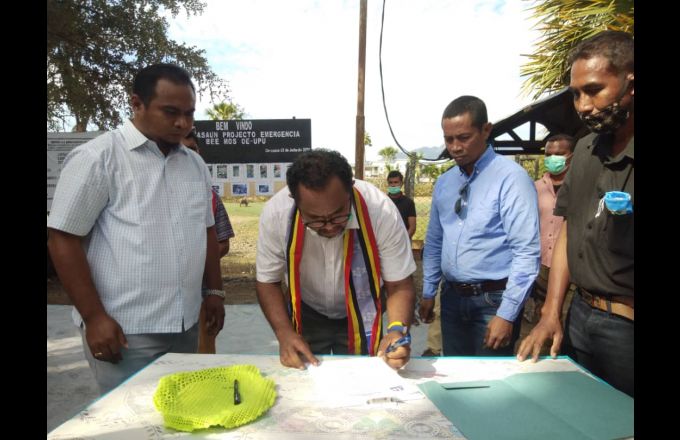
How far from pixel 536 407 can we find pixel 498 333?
77 centimetres

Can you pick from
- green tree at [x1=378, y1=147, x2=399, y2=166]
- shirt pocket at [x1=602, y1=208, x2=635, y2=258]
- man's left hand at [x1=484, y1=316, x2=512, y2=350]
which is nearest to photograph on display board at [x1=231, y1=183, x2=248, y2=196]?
man's left hand at [x1=484, y1=316, x2=512, y2=350]

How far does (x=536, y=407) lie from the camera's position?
133 centimetres

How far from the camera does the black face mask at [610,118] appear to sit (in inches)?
60.7

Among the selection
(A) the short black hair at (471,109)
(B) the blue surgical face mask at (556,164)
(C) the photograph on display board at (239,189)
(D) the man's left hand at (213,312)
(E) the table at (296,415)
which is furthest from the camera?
(C) the photograph on display board at (239,189)

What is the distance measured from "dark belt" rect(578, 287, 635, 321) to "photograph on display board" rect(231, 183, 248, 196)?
444cm

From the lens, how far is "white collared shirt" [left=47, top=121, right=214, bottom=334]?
1.74 meters

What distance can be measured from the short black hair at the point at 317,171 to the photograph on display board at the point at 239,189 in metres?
3.88

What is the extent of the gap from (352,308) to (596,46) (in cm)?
133

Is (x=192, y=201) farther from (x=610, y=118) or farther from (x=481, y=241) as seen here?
(x=610, y=118)

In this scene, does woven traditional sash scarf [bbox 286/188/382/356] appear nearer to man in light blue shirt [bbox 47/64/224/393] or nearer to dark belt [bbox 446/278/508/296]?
man in light blue shirt [bbox 47/64/224/393]

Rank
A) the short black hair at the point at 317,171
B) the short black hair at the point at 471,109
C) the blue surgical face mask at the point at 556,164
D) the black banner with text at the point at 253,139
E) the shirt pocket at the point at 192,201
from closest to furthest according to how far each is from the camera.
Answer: the short black hair at the point at 317,171, the shirt pocket at the point at 192,201, the short black hair at the point at 471,109, the blue surgical face mask at the point at 556,164, the black banner with text at the point at 253,139

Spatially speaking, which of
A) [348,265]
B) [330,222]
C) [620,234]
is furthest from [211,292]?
[620,234]

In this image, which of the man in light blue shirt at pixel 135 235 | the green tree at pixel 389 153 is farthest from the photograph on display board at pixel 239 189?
the green tree at pixel 389 153

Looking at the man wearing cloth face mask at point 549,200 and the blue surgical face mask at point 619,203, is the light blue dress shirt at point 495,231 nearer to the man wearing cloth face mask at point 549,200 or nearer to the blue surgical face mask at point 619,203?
the blue surgical face mask at point 619,203
